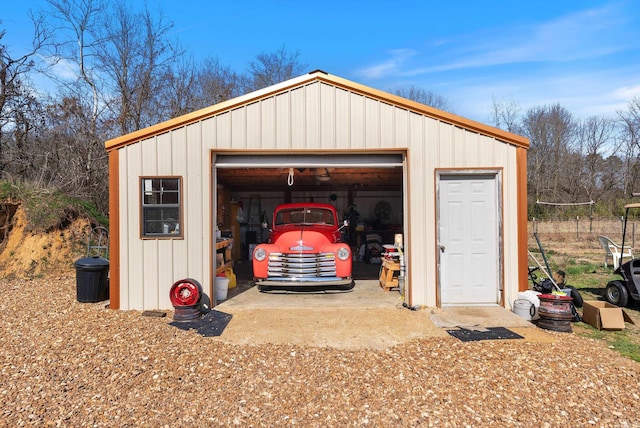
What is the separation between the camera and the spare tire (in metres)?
5.41

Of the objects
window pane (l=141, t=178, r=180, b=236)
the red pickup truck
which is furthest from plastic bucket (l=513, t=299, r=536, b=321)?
window pane (l=141, t=178, r=180, b=236)

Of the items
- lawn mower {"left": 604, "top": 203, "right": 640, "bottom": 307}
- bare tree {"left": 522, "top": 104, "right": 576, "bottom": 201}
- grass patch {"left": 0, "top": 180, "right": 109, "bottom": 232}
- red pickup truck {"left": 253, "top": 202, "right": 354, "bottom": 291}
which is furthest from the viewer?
bare tree {"left": 522, "top": 104, "right": 576, "bottom": 201}

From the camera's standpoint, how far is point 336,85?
599cm

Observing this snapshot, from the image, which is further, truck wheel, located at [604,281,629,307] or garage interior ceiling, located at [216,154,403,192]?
truck wheel, located at [604,281,629,307]

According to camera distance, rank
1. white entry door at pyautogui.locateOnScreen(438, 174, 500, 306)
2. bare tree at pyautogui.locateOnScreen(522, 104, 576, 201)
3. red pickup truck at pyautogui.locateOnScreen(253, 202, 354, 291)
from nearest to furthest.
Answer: white entry door at pyautogui.locateOnScreen(438, 174, 500, 306), red pickup truck at pyautogui.locateOnScreen(253, 202, 354, 291), bare tree at pyautogui.locateOnScreen(522, 104, 576, 201)

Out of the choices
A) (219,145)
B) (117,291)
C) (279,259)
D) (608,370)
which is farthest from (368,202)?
(608,370)

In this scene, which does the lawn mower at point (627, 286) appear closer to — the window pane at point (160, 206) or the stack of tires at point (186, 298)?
the stack of tires at point (186, 298)

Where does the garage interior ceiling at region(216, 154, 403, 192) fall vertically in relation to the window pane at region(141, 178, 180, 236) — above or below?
above

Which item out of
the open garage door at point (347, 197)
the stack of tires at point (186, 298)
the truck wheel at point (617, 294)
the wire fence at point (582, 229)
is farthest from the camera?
the wire fence at point (582, 229)

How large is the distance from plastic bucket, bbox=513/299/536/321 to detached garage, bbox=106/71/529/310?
381 millimetres

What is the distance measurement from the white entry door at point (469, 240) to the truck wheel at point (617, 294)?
2.29 m

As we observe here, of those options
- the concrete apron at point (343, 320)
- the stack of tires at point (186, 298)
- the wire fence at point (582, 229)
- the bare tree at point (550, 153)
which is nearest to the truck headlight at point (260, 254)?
the concrete apron at point (343, 320)

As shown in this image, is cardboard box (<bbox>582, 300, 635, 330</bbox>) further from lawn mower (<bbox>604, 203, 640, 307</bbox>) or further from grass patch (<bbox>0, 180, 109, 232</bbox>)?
grass patch (<bbox>0, 180, 109, 232</bbox>)

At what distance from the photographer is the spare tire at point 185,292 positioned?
541 centimetres
